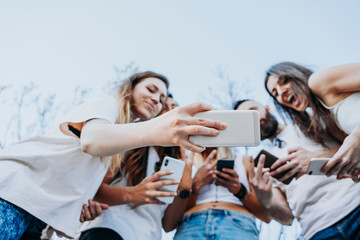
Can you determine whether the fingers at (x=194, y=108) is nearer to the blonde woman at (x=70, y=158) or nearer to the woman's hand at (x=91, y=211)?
the blonde woman at (x=70, y=158)

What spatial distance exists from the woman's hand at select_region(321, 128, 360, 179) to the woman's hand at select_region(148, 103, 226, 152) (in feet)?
3.13

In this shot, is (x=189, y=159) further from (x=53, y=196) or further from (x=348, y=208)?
(x=53, y=196)

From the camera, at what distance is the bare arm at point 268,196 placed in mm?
1943

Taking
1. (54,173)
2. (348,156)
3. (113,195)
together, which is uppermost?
(54,173)

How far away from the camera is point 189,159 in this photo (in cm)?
227

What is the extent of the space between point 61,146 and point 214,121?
728 millimetres

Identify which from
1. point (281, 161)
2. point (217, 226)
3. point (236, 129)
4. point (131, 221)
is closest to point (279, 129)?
point (281, 161)

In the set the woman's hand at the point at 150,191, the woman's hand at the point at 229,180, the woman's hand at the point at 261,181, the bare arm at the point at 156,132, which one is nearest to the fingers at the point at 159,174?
the woman's hand at the point at 150,191

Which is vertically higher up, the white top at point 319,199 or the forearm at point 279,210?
the white top at point 319,199

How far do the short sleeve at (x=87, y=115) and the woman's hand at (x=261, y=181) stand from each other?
3.88 feet

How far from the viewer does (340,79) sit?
5.08 feet

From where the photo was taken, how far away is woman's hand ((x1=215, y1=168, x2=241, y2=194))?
2039 millimetres

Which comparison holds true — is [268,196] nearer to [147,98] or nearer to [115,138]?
[147,98]

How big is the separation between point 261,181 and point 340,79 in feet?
2.91
